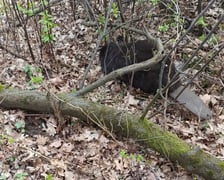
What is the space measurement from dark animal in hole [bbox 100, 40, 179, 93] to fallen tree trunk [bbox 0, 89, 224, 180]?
2.82ft

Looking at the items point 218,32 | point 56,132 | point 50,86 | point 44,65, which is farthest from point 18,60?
point 218,32

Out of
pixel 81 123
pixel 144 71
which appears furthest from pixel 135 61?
pixel 81 123

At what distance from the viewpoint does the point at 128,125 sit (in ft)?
14.3

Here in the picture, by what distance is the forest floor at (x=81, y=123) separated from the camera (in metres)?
4.09

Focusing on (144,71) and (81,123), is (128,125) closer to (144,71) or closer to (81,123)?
(81,123)

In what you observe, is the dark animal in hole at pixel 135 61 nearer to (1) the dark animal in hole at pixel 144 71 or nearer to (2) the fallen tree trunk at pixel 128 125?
(1) the dark animal in hole at pixel 144 71

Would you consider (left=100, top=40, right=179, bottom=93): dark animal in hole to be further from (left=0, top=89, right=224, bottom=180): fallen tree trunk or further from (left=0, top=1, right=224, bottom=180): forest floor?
(left=0, top=89, right=224, bottom=180): fallen tree trunk

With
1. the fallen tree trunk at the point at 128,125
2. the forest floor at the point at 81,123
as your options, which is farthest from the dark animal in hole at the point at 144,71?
the fallen tree trunk at the point at 128,125

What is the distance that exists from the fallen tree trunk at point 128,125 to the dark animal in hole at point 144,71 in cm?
73

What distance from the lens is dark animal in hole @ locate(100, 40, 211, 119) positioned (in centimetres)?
495

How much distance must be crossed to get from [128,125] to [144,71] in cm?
116

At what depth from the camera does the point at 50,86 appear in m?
5.21

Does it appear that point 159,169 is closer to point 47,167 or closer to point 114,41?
point 47,167

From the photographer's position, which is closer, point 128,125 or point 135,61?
point 128,125
